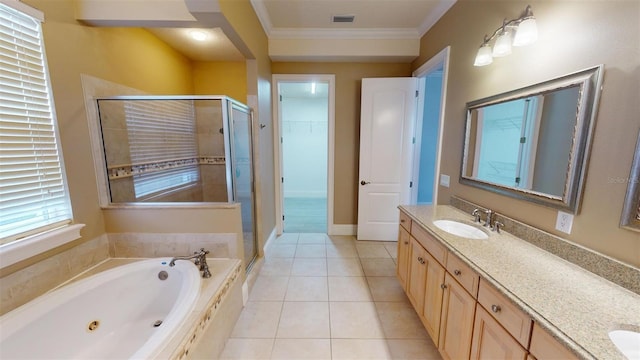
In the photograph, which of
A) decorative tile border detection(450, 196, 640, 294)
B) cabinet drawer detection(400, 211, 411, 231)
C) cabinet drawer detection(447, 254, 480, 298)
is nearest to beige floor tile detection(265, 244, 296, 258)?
cabinet drawer detection(400, 211, 411, 231)

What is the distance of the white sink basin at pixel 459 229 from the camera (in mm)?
1675

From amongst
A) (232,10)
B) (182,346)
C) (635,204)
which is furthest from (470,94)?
(182,346)

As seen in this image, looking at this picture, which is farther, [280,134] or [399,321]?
[280,134]

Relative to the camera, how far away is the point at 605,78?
104cm

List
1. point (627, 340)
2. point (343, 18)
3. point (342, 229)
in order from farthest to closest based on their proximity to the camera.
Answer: point (342, 229) → point (343, 18) → point (627, 340)

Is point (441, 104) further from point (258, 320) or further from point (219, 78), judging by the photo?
point (219, 78)

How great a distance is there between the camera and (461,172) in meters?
2.05

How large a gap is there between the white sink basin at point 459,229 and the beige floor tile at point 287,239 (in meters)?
2.10

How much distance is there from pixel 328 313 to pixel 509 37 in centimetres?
239

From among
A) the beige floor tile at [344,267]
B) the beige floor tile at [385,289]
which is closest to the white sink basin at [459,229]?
the beige floor tile at [385,289]

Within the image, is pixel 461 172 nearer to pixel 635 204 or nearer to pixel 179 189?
pixel 635 204

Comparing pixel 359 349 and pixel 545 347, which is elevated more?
pixel 545 347

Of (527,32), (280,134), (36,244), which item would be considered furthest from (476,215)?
(36,244)

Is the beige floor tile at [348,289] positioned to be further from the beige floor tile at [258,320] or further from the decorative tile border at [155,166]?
the decorative tile border at [155,166]
